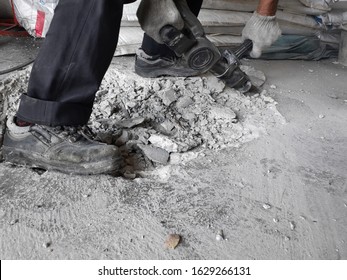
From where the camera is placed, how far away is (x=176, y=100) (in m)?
1.46

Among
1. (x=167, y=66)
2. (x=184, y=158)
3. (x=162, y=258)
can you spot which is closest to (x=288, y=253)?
(x=162, y=258)

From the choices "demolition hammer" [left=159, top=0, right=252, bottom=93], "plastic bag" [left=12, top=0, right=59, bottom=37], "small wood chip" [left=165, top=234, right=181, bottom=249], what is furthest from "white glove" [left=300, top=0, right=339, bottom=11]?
"small wood chip" [left=165, top=234, right=181, bottom=249]

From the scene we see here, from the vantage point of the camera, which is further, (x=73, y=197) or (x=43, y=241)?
(x=73, y=197)

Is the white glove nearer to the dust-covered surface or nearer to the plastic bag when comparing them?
the dust-covered surface

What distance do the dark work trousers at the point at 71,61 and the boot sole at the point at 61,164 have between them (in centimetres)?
13

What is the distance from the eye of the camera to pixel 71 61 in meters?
0.96

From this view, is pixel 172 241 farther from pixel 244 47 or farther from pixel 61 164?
pixel 244 47

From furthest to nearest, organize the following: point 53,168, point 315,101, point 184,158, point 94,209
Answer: point 315,101 < point 184,158 < point 53,168 < point 94,209

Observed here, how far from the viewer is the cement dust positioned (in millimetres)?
1216

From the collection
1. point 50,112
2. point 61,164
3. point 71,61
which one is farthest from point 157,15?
point 61,164

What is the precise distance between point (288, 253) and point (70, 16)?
2.76 feet

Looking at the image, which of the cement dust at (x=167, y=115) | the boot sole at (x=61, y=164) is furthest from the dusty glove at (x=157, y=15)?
the boot sole at (x=61, y=164)

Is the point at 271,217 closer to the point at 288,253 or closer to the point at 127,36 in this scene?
the point at 288,253

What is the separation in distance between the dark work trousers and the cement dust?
26 cm
